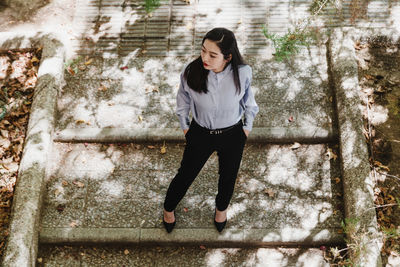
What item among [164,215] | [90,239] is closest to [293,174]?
[164,215]

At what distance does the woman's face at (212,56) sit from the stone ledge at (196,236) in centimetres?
199

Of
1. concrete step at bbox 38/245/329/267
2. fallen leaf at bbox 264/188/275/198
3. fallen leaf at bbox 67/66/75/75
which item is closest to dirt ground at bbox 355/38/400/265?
concrete step at bbox 38/245/329/267

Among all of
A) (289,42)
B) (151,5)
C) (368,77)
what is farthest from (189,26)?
(368,77)

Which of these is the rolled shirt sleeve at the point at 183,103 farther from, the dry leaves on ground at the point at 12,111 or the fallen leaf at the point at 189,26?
Result: the fallen leaf at the point at 189,26

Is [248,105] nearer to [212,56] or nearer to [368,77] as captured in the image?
[212,56]

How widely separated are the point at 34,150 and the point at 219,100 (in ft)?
8.21

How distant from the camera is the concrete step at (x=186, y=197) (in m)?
3.99

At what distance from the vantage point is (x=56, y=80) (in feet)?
15.6

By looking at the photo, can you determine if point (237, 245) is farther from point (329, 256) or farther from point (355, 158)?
point (355, 158)

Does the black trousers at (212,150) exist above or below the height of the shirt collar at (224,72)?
below

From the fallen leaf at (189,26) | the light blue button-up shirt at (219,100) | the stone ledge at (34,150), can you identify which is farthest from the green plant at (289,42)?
the stone ledge at (34,150)

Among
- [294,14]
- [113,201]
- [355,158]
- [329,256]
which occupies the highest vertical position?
[294,14]

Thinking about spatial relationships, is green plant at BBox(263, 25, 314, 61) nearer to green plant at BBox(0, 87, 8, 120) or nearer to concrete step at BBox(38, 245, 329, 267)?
concrete step at BBox(38, 245, 329, 267)

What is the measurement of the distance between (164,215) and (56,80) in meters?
2.26
